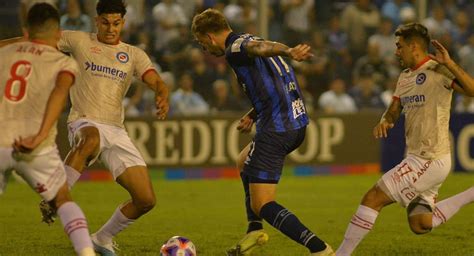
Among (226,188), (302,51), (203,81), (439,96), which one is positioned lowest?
(226,188)

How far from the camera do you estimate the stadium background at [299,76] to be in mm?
15398

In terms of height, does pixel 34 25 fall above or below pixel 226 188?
above

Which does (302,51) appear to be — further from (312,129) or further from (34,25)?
(312,129)

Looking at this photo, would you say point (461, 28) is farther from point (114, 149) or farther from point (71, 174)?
point (71, 174)

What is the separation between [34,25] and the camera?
6.78 metres

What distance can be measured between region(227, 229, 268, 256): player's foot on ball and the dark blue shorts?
27.6 inches

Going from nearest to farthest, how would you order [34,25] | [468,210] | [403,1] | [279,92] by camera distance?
[34,25], [279,92], [468,210], [403,1]

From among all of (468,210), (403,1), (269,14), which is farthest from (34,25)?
(403,1)

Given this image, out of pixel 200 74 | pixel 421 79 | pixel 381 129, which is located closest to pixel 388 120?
pixel 381 129

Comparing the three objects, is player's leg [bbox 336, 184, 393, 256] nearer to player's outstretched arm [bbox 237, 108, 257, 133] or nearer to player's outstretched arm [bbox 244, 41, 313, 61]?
player's outstretched arm [bbox 237, 108, 257, 133]

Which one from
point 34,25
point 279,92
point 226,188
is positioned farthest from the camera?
point 226,188

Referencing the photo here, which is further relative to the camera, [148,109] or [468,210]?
[148,109]

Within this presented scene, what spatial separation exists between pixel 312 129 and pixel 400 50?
7721 millimetres

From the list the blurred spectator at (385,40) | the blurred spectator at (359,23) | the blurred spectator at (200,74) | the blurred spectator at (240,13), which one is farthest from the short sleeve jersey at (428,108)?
the blurred spectator at (385,40)
